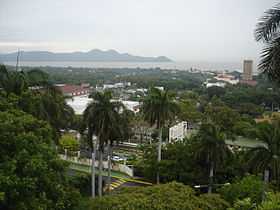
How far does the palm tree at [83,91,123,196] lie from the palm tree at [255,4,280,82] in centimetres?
931

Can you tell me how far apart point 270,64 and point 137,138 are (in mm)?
28145

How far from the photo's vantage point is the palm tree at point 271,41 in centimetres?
822

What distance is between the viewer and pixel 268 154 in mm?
15148

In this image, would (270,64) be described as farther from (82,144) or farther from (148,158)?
(82,144)

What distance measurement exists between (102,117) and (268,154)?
27.1ft

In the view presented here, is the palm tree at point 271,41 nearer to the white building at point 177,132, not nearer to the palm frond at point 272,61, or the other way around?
the palm frond at point 272,61

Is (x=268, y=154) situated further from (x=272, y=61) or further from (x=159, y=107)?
(x=272, y=61)

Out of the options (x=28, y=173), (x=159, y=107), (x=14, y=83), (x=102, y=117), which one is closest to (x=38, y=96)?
(x=14, y=83)

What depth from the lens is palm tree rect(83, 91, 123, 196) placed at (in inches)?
640

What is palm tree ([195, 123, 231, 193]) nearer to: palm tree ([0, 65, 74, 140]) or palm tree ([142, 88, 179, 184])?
palm tree ([142, 88, 179, 184])

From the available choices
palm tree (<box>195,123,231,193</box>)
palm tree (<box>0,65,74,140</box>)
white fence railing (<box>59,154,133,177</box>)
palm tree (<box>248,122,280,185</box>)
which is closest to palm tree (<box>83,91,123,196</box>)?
palm tree (<box>0,65,74,140</box>)

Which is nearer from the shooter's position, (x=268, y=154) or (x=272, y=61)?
(x=272, y=61)

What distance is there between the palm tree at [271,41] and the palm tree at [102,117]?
367 inches

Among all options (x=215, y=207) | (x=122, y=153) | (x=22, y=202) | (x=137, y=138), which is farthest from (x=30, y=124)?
(x=137, y=138)
